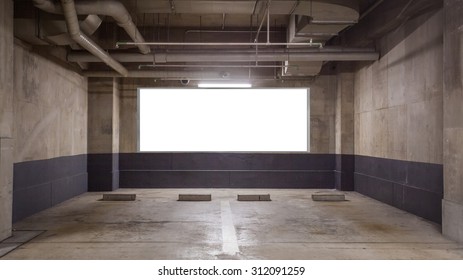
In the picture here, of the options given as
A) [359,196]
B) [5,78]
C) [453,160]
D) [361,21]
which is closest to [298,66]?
[361,21]

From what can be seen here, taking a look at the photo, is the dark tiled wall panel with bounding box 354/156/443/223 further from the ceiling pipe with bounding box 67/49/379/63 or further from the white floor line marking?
the white floor line marking

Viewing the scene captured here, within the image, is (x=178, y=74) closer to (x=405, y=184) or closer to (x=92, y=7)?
(x=92, y=7)

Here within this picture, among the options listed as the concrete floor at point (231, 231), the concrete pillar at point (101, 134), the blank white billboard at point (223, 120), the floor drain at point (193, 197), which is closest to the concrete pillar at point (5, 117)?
the concrete floor at point (231, 231)

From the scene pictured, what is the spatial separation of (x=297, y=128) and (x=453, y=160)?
646 cm

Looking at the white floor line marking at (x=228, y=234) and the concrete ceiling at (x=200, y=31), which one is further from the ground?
the concrete ceiling at (x=200, y=31)

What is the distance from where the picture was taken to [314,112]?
38.6 feet

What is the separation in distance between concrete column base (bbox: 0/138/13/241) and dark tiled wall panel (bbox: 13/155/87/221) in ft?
4.34

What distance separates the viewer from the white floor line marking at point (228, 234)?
5.12 metres

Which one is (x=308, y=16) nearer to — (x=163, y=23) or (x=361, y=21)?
(x=361, y=21)

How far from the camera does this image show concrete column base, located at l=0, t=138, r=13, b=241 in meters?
5.51

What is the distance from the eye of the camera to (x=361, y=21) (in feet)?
29.6

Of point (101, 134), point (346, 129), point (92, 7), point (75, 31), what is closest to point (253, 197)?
point (346, 129)

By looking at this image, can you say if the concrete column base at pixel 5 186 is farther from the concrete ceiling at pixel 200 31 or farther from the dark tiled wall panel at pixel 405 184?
the dark tiled wall panel at pixel 405 184

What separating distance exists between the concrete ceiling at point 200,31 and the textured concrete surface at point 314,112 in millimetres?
785
